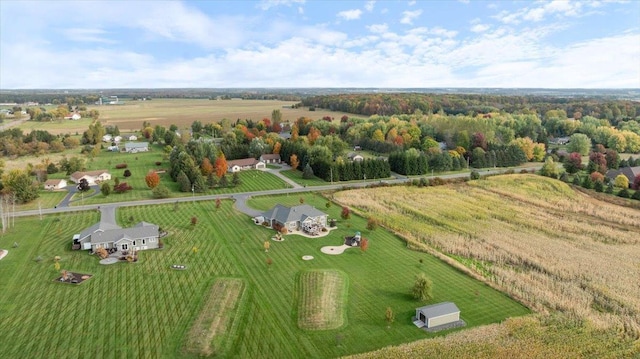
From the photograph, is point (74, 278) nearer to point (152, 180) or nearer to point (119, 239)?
point (119, 239)

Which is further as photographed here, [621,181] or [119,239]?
[621,181]

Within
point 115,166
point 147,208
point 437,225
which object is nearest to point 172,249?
point 147,208

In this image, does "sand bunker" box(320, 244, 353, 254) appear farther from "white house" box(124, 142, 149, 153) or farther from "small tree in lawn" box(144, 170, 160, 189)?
"white house" box(124, 142, 149, 153)

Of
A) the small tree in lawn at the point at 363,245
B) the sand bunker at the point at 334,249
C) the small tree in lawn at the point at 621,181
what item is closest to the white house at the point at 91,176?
the sand bunker at the point at 334,249

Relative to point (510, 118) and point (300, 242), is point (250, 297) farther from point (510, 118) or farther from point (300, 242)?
point (510, 118)

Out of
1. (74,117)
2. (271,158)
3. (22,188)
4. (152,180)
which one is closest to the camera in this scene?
(22,188)

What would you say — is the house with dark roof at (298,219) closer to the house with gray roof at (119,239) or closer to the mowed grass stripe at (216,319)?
the house with gray roof at (119,239)

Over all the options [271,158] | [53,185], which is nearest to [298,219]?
[271,158]
